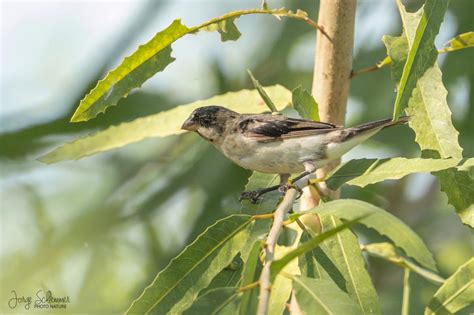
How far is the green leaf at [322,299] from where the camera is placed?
92.7 inches

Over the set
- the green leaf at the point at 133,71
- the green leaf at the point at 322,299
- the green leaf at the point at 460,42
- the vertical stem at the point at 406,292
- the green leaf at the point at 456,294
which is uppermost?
the green leaf at the point at 133,71

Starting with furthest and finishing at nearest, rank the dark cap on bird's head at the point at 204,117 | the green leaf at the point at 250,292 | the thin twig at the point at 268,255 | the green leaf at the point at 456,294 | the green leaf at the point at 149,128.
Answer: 1. the dark cap on bird's head at the point at 204,117
2. the green leaf at the point at 149,128
3. the green leaf at the point at 456,294
4. the green leaf at the point at 250,292
5. the thin twig at the point at 268,255

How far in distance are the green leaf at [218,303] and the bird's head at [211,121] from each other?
7.35 ft

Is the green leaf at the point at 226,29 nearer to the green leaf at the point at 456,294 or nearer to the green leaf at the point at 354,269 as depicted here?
the green leaf at the point at 354,269

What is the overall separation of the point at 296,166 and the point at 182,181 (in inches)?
48.7

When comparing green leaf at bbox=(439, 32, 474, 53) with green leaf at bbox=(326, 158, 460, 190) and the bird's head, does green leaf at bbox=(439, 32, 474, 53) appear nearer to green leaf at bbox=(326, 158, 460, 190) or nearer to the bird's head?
green leaf at bbox=(326, 158, 460, 190)

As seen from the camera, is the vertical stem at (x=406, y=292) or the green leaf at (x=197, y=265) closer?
the green leaf at (x=197, y=265)

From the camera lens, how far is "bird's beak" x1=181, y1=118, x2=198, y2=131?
4.42m

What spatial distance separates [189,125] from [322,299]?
7.61 feet

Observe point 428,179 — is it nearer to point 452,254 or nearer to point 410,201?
point 410,201

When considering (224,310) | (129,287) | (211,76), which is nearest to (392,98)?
(211,76)
